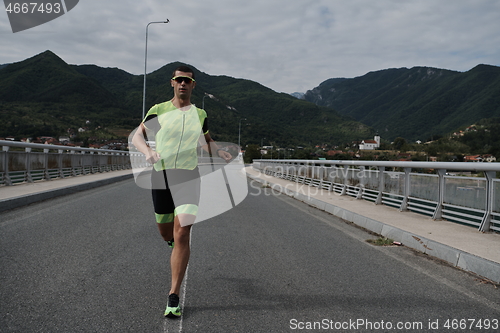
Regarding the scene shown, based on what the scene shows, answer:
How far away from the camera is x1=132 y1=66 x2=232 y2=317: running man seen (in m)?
3.48

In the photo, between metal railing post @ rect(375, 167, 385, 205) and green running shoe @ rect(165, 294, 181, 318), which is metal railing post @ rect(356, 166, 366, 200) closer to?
metal railing post @ rect(375, 167, 385, 205)

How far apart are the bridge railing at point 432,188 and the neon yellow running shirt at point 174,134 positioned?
17.9ft

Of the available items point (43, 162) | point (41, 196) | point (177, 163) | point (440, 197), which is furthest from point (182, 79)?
point (43, 162)

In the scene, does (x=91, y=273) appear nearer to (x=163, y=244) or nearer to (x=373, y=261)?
(x=163, y=244)

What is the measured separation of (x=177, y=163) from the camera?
11.7 feet

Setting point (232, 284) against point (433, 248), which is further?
point (433, 248)

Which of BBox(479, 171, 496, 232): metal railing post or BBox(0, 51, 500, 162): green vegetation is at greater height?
BBox(0, 51, 500, 162): green vegetation

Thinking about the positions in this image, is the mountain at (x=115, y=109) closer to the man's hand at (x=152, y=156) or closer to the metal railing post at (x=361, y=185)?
the metal railing post at (x=361, y=185)

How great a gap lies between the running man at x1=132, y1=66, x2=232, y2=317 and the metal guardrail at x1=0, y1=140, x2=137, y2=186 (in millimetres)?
10555

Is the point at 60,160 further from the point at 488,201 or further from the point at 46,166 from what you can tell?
the point at 488,201

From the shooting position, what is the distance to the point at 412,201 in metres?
10.1

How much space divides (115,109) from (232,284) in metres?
103

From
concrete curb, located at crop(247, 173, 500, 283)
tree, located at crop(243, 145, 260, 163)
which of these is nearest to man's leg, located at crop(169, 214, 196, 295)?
concrete curb, located at crop(247, 173, 500, 283)

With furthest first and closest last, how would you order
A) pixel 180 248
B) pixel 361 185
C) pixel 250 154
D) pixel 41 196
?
pixel 250 154 → pixel 361 185 → pixel 41 196 → pixel 180 248
